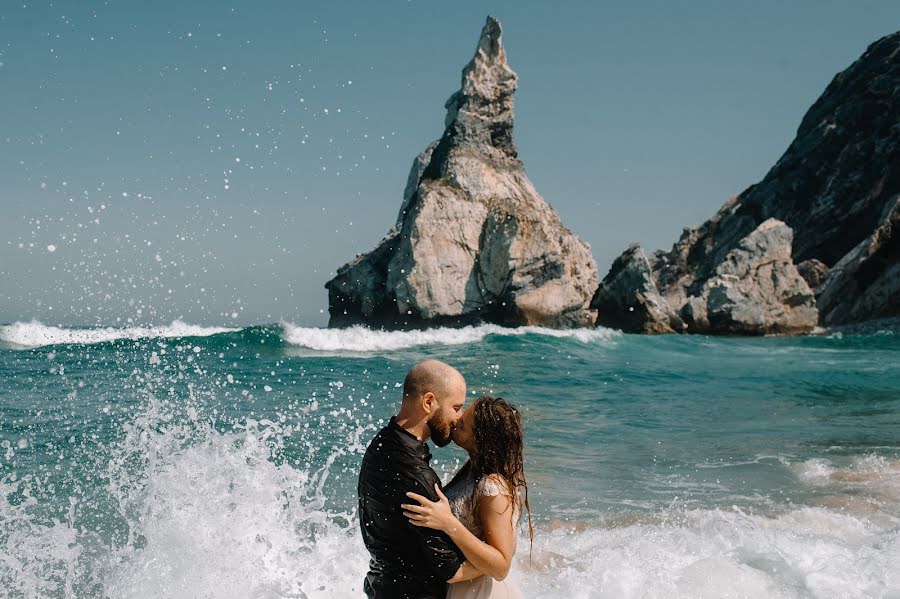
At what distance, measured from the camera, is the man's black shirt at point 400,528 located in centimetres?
317

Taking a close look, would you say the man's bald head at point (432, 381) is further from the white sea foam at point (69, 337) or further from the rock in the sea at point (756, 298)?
the rock in the sea at point (756, 298)

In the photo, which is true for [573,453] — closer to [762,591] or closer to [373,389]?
[762,591]

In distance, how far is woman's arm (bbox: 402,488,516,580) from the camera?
122 inches

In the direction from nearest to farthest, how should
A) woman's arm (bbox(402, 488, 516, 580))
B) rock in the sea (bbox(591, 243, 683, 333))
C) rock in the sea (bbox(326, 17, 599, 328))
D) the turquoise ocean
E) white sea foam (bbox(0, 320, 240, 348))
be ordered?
woman's arm (bbox(402, 488, 516, 580)) < the turquoise ocean < white sea foam (bbox(0, 320, 240, 348)) < rock in the sea (bbox(326, 17, 599, 328)) < rock in the sea (bbox(591, 243, 683, 333))

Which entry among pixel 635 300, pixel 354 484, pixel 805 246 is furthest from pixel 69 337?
pixel 805 246

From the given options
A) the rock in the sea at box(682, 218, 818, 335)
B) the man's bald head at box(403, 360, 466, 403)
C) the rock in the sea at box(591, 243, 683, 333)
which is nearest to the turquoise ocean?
the man's bald head at box(403, 360, 466, 403)

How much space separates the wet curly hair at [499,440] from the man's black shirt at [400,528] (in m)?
0.24

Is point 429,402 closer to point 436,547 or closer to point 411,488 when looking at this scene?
point 411,488

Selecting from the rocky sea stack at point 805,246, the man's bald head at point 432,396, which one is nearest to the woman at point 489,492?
the man's bald head at point 432,396

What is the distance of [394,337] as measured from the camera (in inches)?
1641

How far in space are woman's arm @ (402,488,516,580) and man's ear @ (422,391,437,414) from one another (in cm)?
34

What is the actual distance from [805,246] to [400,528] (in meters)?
68.8

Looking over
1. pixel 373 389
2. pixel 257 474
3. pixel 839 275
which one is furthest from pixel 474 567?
pixel 839 275

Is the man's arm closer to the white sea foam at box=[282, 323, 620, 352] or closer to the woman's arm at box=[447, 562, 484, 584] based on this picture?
the woman's arm at box=[447, 562, 484, 584]
